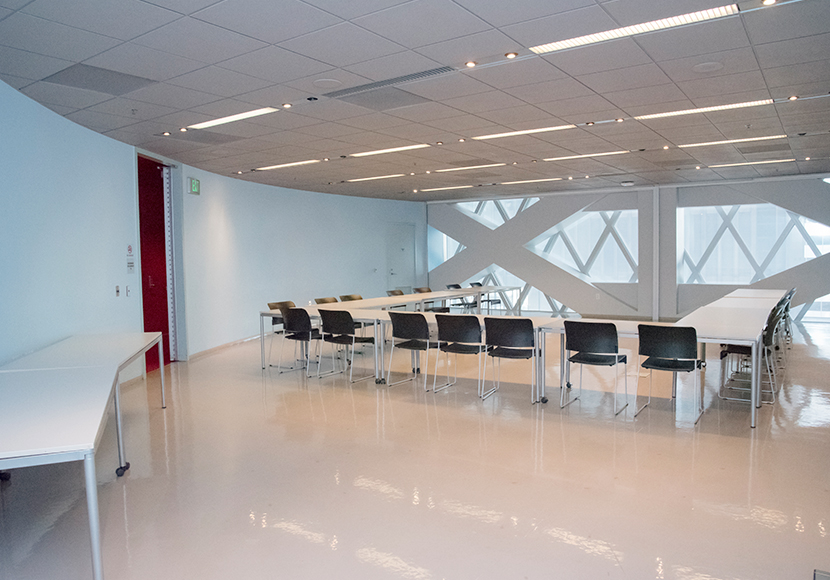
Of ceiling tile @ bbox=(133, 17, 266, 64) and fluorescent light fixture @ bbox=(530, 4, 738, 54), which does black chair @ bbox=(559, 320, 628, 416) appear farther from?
ceiling tile @ bbox=(133, 17, 266, 64)

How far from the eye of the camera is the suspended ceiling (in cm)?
338

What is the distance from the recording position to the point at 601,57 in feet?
13.8

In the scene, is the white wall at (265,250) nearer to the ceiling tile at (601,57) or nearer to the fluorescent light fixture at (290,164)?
the fluorescent light fixture at (290,164)

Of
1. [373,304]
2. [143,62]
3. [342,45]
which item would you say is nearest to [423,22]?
[342,45]

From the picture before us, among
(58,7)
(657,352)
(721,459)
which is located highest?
(58,7)

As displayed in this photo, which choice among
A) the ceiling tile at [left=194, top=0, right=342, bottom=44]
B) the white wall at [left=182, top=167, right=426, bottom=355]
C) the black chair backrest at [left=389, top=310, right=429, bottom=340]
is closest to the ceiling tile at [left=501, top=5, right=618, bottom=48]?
the ceiling tile at [left=194, top=0, right=342, bottom=44]

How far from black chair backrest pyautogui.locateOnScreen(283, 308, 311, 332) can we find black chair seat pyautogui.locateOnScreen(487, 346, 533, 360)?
8.14 ft

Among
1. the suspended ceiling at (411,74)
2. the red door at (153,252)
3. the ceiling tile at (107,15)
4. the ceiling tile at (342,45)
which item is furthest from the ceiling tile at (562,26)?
the red door at (153,252)

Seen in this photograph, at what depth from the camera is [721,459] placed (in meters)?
4.06

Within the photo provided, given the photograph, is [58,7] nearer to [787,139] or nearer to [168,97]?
[168,97]

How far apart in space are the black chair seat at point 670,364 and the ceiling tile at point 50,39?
4.97 metres

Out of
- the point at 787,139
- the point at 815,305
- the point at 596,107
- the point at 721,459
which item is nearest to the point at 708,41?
the point at 596,107

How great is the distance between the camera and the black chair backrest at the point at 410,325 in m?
6.30

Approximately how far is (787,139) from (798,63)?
3729 mm
